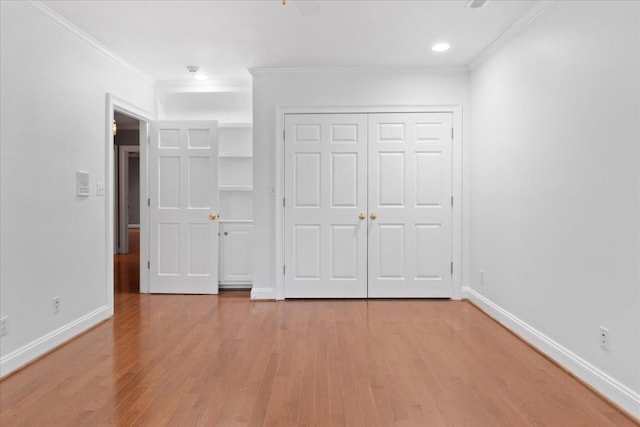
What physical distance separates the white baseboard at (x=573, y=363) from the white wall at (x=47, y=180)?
371 cm

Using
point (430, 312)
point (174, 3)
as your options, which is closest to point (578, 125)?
point (430, 312)

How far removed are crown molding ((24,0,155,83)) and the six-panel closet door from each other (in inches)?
72.2

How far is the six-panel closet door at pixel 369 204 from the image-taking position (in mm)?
4656

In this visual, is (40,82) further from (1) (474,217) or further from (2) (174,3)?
(1) (474,217)

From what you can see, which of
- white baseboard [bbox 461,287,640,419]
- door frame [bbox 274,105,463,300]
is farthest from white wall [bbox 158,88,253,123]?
white baseboard [bbox 461,287,640,419]

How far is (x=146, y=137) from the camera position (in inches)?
195

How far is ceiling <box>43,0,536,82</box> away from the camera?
3152mm

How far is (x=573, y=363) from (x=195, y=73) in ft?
15.1

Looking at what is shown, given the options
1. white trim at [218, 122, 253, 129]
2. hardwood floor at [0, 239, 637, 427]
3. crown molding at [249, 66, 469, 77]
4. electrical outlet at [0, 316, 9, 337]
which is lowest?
hardwood floor at [0, 239, 637, 427]

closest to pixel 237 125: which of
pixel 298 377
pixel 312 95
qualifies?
pixel 312 95

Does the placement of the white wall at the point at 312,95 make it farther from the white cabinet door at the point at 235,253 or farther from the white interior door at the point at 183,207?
the white interior door at the point at 183,207

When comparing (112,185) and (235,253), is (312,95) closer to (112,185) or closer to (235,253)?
(235,253)

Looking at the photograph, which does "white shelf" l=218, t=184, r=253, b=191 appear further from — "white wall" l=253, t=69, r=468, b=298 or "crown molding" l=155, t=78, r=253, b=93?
"crown molding" l=155, t=78, r=253, b=93

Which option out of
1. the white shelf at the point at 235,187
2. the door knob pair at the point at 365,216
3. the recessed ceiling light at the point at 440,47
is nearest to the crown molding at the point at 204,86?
the white shelf at the point at 235,187
